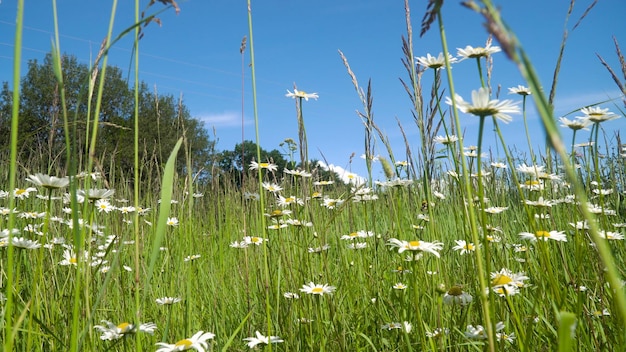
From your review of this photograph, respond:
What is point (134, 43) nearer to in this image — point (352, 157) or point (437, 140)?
point (437, 140)

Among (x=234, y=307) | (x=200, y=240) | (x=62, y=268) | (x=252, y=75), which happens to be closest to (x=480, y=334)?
(x=252, y=75)

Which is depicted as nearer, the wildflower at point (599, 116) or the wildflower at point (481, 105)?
the wildflower at point (481, 105)

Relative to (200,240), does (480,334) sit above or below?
below

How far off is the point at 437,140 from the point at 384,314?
629mm

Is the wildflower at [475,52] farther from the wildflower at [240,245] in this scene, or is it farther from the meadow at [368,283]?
the wildflower at [240,245]

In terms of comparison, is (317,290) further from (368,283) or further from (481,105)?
(481,105)

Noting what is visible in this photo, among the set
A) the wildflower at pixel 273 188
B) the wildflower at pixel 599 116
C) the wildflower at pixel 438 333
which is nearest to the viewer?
the wildflower at pixel 438 333

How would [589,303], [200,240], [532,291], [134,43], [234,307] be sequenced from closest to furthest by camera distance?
1. [134,43]
2. [589,303]
3. [532,291]
4. [234,307]
5. [200,240]

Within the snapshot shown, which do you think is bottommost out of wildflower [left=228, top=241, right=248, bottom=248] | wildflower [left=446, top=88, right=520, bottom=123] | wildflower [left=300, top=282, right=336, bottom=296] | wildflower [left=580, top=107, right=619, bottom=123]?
wildflower [left=300, top=282, right=336, bottom=296]

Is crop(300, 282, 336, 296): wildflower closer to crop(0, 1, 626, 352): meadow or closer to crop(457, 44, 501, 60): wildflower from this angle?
crop(0, 1, 626, 352): meadow

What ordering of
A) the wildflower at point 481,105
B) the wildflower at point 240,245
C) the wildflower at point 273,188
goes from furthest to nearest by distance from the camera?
1. the wildflower at point 273,188
2. the wildflower at point 240,245
3. the wildflower at point 481,105

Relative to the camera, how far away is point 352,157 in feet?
6.90

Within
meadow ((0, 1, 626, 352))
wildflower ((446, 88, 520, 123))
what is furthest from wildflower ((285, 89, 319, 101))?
wildflower ((446, 88, 520, 123))

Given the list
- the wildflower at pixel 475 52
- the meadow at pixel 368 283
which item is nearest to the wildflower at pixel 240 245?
the meadow at pixel 368 283
